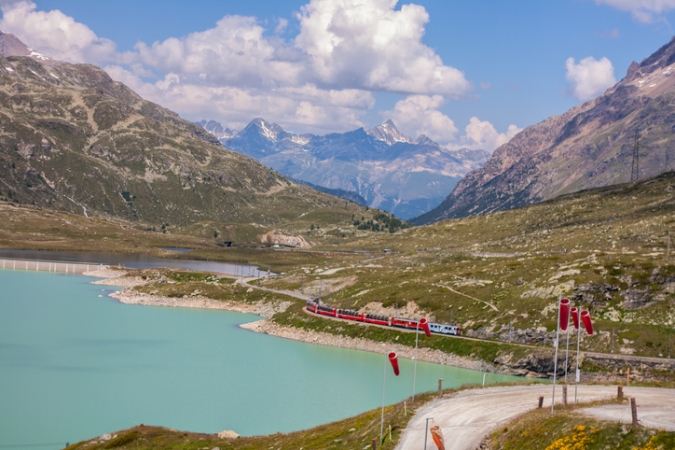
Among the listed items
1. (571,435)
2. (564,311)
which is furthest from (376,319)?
(571,435)

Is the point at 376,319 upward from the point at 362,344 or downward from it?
upward

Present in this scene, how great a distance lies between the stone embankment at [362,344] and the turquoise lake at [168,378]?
1945mm

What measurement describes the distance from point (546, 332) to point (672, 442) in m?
67.6

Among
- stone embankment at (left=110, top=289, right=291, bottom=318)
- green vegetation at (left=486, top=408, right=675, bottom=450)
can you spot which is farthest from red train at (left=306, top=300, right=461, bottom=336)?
green vegetation at (left=486, top=408, right=675, bottom=450)

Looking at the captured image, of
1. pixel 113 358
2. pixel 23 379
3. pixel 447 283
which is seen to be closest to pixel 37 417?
pixel 23 379

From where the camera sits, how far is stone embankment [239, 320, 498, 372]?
95.8 m

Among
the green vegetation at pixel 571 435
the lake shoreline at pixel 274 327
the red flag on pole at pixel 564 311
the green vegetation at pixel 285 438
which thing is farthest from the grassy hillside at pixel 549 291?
the green vegetation at pixel 571 435

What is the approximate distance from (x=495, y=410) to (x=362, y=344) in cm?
6547

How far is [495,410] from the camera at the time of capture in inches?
1820

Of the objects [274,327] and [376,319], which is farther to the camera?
[274,327]

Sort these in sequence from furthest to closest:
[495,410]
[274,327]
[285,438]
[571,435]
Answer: [274,327] → [285,438] → [495,410] → [571,435]

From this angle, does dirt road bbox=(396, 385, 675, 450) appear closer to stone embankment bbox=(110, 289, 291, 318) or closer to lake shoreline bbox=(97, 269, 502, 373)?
lake shoreline bbox=(97, 269, 502, 373)

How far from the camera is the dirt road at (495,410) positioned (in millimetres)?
38438

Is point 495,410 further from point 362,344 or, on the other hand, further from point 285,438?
point 362,344
